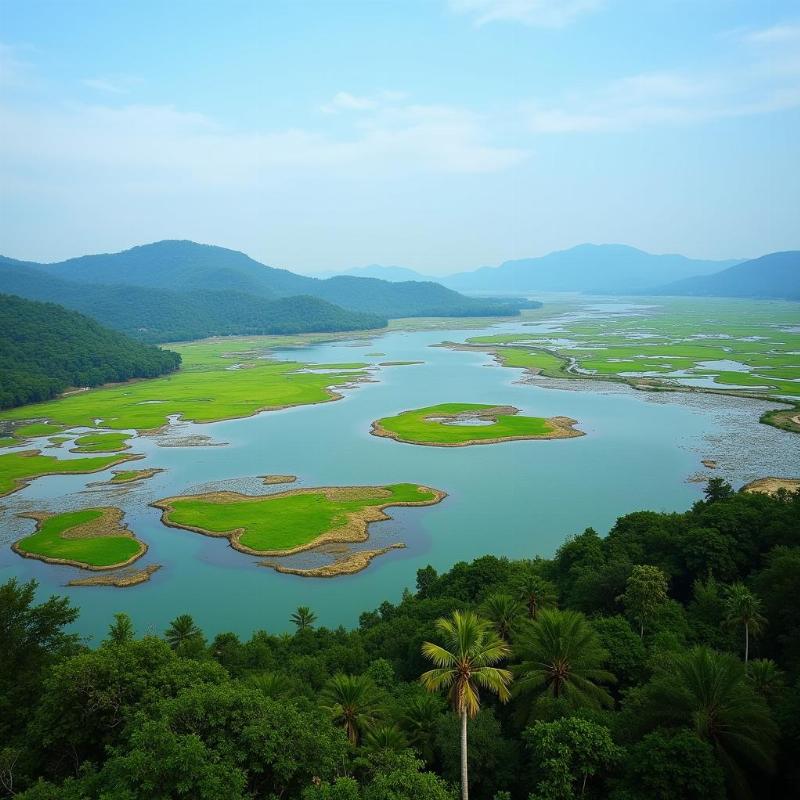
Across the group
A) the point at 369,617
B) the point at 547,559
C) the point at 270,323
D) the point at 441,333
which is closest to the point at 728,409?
the point at 547,559

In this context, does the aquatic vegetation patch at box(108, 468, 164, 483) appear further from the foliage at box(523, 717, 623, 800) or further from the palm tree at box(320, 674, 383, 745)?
the foliage at box(523, 717, 623, 800)

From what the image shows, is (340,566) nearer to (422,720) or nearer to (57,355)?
(422,720)

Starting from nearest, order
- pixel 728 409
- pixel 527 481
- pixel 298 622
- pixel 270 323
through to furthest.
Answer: pixel 298 622 < pixel 527 481 < pixel 728 409 < pixel 270 323

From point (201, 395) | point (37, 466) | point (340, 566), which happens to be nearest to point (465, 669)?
point (340, 566)

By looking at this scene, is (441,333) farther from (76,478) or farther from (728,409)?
(76,478)

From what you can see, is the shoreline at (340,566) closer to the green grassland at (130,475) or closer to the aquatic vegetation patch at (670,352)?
the green grassland at (130,475)
